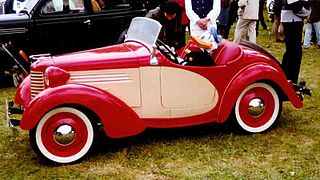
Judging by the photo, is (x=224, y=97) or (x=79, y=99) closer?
(x=79, y=99)

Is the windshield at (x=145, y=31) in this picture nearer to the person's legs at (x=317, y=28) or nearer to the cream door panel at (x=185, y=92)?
the cream door panel at (x=185, y=92)

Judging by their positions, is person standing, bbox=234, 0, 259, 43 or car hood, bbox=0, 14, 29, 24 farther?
person standing, bbox=234, 0, 259, 43

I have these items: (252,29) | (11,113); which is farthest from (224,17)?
(11,113)

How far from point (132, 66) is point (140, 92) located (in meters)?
0.25

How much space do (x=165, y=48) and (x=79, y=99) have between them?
43.5 inches

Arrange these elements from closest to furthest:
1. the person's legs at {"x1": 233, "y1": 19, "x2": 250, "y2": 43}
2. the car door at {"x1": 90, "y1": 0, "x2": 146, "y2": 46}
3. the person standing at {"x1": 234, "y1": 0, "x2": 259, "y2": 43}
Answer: the car door at {"x1": 90, "y1": 0, "x2": 146, "y2": 46} < the person standing at {"x1": 234, "y1": 0, "x2": 259, "y2": 43} < the person's legs at {"x1": 233, "y1": 19, "x2": 250, "y2": 43}

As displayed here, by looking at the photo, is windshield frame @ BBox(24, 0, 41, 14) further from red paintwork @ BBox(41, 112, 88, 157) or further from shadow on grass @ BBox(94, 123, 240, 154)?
red paintwork @ BBox(41, 112, 88, 157)

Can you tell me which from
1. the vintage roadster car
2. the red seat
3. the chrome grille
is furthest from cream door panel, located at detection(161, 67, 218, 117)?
the chrome grille

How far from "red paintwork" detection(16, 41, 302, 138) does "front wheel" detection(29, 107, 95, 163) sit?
12cm

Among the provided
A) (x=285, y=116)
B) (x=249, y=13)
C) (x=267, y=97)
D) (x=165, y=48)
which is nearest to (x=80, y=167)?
(x=165, y=48)

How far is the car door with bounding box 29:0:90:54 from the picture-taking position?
25.1 ft

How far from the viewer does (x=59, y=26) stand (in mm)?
7723

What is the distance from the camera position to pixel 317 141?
5.07 m

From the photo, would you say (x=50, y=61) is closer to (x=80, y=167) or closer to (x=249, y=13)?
(x=80, y=167)
